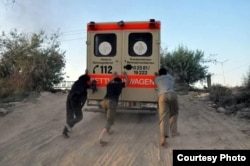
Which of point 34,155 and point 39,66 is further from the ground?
point 39,66

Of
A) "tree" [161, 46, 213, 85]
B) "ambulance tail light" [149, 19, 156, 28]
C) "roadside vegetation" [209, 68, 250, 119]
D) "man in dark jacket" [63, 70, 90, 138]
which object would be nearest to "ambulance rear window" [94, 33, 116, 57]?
"ambulance tail light" [149, 19, 156, 28]

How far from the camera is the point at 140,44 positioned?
532 inches

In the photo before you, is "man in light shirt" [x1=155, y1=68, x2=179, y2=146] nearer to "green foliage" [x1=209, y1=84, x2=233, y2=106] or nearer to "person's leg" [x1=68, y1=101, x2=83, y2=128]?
"person's leg" [x1=68, y1=101, x2=83, y2=128]

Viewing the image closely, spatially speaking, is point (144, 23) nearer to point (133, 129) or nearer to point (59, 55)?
point (133, 129)

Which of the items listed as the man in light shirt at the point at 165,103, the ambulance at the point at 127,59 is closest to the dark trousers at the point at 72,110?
the ambulance at the point at 127,59

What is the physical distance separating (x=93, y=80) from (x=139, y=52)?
171 cm

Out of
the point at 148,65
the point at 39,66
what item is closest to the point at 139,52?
the point at 148,65

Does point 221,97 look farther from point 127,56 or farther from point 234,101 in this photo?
point 127,56

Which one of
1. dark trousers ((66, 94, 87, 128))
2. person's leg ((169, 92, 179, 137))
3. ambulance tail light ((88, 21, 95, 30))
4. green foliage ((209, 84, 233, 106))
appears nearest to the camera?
person's leg ((169, 92, 179, 137))

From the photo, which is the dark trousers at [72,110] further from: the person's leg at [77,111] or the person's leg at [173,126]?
the person's leg at [173,126]

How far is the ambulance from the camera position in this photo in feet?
44.1

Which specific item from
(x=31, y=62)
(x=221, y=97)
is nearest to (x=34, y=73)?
(x=31, y=62)

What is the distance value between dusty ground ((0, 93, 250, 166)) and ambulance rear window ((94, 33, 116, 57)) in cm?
228

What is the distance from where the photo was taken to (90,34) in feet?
44.8
